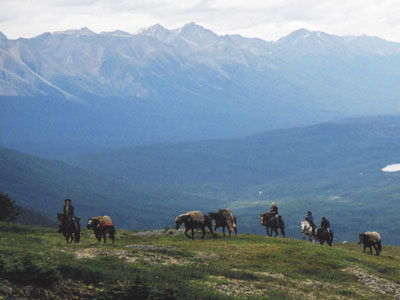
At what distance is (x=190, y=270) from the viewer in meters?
33.6

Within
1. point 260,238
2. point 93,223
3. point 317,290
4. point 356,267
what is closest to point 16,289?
point 317,290

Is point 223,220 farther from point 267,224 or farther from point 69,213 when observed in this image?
point 69,213

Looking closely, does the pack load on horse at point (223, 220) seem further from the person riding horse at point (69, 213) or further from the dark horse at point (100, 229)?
the person riding horse at point (69, 213)

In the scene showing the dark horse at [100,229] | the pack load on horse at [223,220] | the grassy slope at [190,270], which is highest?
the pack load on horse at [223,220]

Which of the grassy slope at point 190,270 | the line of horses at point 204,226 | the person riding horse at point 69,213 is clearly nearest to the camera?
the grassy slope at point 190,270

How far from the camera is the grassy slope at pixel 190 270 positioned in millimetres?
23719

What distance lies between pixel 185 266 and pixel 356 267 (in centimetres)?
1630

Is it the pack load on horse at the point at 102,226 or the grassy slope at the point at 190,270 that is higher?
the pack load on horse at the point at 102,226

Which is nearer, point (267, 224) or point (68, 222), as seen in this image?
point (68, 222)

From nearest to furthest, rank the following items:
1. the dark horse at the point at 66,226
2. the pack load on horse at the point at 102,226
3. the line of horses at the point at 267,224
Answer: the dark horse at the point at 66,226
the pack load on horse at the point at 102,226
the line of horses at the point at 267,224

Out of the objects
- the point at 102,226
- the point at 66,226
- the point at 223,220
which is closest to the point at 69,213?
the point at 66,226

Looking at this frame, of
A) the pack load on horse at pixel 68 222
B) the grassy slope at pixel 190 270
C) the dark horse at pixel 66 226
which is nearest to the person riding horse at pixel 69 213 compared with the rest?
the pack load on horse at pixel 68 222

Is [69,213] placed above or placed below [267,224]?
above

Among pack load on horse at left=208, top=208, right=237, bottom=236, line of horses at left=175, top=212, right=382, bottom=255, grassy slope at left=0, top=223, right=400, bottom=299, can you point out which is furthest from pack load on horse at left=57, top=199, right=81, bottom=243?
pack load on horse at left=208, top=208, right=237, bottom=236
